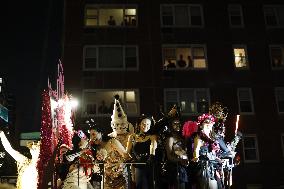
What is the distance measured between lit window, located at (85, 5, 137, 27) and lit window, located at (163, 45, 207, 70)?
3087mm

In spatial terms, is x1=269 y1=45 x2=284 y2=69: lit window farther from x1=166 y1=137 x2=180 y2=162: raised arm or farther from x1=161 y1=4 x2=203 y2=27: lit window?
x1=166 y1=137 x2=180 y2=162: raised arm

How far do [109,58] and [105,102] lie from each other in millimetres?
2966

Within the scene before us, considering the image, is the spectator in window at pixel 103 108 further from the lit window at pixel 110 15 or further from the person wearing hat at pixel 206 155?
the person wearing hat at pixel 206 155

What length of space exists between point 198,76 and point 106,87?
19.9 feet

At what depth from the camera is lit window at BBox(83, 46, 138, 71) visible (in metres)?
26.0

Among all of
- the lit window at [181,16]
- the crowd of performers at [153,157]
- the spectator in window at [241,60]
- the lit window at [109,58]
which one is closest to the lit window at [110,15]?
the lit window at [109,58]

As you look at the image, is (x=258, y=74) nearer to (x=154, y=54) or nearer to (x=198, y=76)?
(x=198, y=76)

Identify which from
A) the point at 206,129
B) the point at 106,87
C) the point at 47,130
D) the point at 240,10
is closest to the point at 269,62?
the point at 240,10

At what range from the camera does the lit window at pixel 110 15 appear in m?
26.9

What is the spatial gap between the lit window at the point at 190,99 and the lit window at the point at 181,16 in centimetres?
470

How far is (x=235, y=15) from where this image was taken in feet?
91.9

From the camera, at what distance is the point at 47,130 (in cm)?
1028

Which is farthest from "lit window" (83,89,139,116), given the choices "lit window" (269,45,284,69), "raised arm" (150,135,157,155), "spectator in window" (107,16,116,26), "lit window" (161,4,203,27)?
"raised arm" (150,135,157,155)

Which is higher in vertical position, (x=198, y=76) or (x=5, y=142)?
(x=198, y=76)
